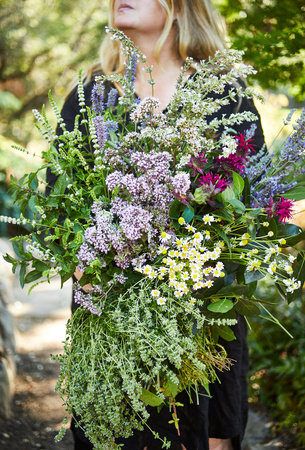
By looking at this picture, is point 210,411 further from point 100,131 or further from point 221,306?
point 100,131

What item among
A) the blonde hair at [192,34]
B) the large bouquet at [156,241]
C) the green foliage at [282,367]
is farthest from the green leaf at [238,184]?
the green foliage at [282,367]

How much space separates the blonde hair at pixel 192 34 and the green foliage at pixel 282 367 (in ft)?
5.41

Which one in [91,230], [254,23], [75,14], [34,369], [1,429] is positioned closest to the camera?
[91,230]

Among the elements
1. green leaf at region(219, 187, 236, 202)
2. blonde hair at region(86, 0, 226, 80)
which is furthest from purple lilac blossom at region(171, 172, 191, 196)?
blonde hair at region(86, 0, 226, 80)

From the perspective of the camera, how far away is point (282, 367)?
10.8 ft

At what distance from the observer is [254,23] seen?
7.98 feet

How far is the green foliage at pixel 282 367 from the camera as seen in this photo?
3.16 m

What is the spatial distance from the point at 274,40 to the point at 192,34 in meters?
0.35

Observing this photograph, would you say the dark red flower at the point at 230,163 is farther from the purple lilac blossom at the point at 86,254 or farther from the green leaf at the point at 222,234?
the purple lilac blossom at the point at 86,254

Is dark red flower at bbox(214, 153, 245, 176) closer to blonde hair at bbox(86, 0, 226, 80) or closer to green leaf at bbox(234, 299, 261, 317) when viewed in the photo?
green leaf at bbox(234, 299, 261, 317)

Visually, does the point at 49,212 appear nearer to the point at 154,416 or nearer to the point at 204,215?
the point at 204,215

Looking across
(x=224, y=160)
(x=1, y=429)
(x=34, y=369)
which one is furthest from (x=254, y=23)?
(x=34, y=369)

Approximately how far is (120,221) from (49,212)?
0.68 feet

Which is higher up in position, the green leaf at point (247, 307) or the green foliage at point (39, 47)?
the green foliage at point (39, 47)
